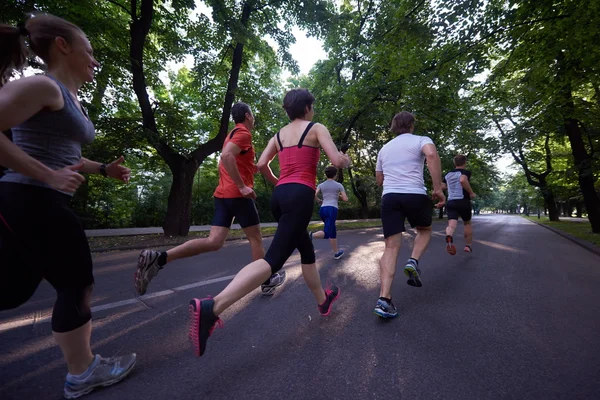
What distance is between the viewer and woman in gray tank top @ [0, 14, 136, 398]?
1.31 meters

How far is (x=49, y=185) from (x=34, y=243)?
0.28 meters

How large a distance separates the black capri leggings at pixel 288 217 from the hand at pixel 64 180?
1129 millimetres

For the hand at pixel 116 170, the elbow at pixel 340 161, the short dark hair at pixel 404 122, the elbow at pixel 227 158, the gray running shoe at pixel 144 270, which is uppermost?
the short dark hair at pixel 404 122

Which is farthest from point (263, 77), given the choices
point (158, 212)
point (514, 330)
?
point (514, 330)

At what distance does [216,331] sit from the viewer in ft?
8.18

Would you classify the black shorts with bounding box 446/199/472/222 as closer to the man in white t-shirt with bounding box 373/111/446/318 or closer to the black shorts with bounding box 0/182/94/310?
the man in white t-shirt with bounding box 373/111/446/318

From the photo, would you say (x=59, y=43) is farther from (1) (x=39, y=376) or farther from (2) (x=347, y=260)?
(2) (x=347, y=260)

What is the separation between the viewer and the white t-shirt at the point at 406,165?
3.13 m

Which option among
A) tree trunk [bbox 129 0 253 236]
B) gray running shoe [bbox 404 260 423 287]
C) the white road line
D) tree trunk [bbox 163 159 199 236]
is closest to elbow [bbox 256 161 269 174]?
gray running shoe [bbox 404 260 423 287]

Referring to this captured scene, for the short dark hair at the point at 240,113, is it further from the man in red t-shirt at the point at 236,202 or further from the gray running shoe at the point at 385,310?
the gray running shoe at the point at 385,310

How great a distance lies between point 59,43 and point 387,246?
288cm

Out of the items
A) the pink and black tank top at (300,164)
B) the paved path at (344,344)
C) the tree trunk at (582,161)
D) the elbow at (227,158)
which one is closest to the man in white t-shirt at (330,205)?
the paved path at (344,344)

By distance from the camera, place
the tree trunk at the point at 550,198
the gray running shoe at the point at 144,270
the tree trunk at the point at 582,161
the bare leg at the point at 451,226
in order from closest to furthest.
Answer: the gray running shoe at the point at 144,270
the bare leg at the point at 451,226
the tree trunk at the point at 582,161
the tree trunk at the point at 550,198

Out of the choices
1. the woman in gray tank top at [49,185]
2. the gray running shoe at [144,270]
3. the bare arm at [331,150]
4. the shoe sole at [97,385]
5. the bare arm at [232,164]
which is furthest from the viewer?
the bare arm at [232,164]
